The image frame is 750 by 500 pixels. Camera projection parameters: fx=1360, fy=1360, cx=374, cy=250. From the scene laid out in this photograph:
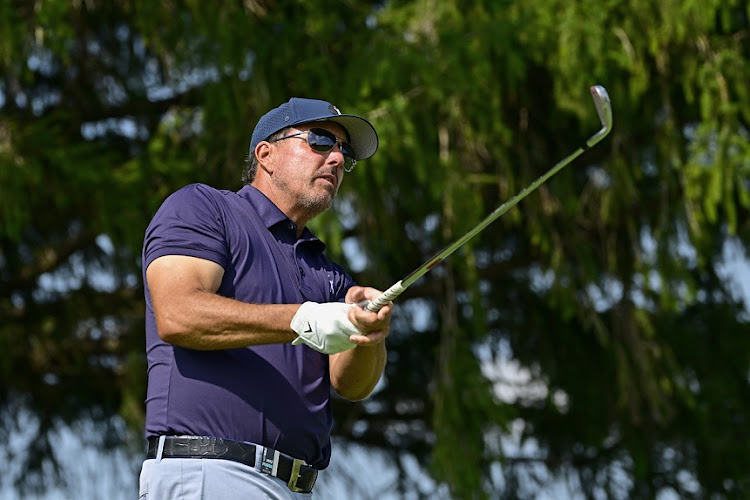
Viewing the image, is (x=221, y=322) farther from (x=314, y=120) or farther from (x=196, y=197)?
(x=314, y=120)

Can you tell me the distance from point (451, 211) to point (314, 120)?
4524 mm

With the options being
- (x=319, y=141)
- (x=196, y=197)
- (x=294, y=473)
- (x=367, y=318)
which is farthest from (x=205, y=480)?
(x=319, y=141)

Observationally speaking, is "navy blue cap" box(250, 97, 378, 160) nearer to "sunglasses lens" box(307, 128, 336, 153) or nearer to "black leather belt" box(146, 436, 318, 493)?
"sunglasses lens" box(307, 128, 336, 153)

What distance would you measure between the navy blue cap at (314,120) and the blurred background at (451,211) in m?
3.76

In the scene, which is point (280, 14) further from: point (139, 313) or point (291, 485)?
point (291, 485)

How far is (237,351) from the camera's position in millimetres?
3150

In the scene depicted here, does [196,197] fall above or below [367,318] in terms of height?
above

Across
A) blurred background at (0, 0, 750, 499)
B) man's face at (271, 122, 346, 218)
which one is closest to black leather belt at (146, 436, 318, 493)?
man's face at (271, 122, 346, 218)

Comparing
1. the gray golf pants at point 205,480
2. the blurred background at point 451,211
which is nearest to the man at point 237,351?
the gray golf pants at point 205,480

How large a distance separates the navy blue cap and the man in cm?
28

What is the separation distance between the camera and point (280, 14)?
820cm

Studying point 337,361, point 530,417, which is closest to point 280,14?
point 530,417

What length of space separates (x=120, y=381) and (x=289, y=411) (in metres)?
7.03

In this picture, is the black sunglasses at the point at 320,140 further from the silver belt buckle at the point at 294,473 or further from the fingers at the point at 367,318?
the silver belt buckle at the point at 294,473
